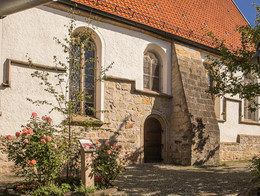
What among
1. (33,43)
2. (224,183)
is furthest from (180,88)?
(33,43)

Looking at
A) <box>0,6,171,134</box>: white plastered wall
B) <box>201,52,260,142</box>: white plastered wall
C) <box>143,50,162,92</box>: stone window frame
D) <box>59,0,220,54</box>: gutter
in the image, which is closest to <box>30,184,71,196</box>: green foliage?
<box>0,6,171,134</box>: white plastered wall

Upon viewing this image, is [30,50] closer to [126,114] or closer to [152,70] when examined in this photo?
[126,114]

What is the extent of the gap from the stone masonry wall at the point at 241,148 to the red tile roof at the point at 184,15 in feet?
15.6

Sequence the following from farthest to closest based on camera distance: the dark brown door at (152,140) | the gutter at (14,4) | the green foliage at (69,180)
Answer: the dark brown door at (152,140), the green foliage at (69,180), the gutter at (14,4)

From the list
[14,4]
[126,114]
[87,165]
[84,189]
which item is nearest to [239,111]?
[126,114]

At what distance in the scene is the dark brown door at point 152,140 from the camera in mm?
11250

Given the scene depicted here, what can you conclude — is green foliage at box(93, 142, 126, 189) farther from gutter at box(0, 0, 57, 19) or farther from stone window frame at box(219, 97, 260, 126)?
stone window frame at box(219, 97, 260, 126)

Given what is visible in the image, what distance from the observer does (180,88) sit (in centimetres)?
1141

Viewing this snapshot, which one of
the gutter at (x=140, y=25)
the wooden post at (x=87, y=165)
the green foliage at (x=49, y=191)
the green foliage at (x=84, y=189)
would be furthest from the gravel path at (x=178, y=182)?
the gutter at (x=140, y=25)

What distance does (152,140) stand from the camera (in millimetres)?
11445

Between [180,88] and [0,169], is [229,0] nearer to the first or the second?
[180,88]

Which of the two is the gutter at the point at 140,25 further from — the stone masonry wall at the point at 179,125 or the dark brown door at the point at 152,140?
the dark brown door at the point at 152,140

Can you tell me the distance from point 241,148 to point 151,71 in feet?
20.7

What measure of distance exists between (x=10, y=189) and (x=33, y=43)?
437 centimetres
